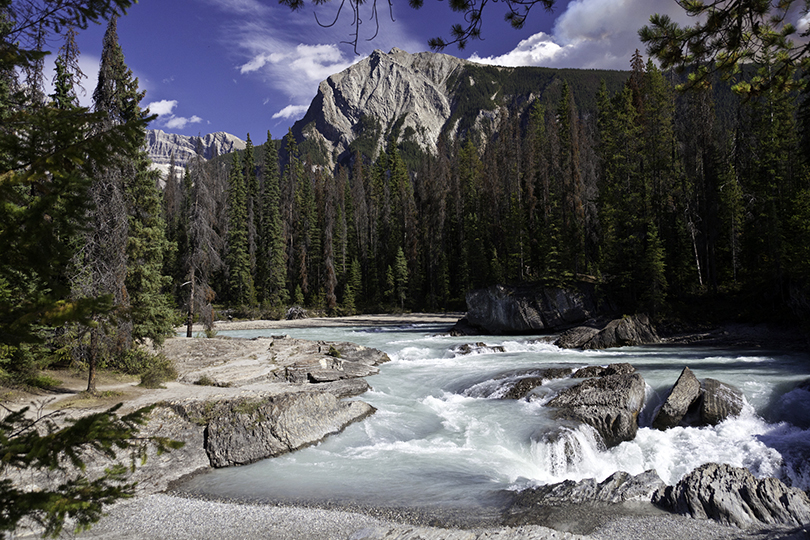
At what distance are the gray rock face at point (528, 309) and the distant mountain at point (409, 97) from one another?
394ft

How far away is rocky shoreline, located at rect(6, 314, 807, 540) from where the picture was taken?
6457 millimetres

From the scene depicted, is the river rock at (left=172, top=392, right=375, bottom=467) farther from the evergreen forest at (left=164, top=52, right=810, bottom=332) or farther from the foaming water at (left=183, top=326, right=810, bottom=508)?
the evergreen forest at (left=164, top=52, right=810, bottom=332)

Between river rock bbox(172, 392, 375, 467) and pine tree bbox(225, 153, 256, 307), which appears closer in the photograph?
river rock bbox(172, 392, 375, 467)

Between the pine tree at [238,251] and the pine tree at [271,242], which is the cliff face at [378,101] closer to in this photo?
the pine tree at [271,242]

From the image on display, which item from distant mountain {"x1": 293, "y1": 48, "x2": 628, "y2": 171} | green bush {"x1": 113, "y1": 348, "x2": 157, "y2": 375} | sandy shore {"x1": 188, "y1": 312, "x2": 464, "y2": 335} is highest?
distant mountain {"x1": 293, "y1": 48, "x2": 628, "y2": 171}

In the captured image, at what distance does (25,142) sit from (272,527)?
6037 millimetres

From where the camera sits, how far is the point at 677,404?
1121cm

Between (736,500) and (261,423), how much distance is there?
9.11 meters

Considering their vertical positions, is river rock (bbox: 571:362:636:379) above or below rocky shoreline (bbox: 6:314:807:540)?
above

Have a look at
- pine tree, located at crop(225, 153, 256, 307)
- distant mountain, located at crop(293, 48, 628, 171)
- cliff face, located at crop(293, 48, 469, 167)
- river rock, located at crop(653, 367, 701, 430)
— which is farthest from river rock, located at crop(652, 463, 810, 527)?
cliff face, located at crop(293, 48, 469, 167)

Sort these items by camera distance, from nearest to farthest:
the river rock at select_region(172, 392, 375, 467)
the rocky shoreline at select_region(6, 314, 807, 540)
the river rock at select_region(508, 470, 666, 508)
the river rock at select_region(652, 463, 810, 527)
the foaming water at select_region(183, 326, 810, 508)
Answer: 1. the rocky shoreline at select_region(6, 314, 807, 540)
2. the river rock at select_region(652, 463, 810, 527)
3. the river rock at select_region(508, 470, 666, 508)
4. the foaming water at select_region(183, 326, 810, 508)
5. the river rock at select_region(172, 392, 375, 467)

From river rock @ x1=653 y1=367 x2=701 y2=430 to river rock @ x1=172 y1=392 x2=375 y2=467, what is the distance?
7981 millimetres

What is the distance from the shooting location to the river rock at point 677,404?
1102 cm

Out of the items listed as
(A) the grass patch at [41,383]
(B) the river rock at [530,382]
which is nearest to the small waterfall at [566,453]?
(B) the river rock at [530,382]
